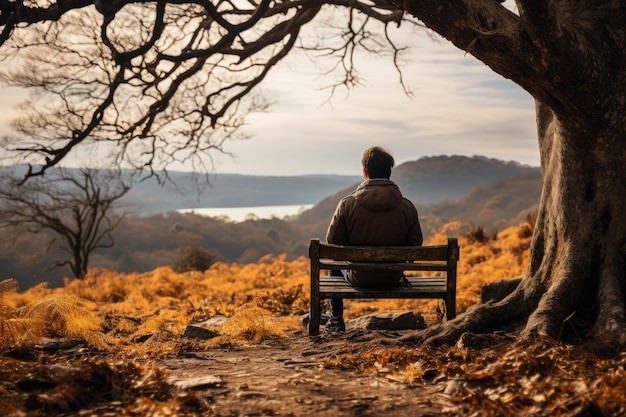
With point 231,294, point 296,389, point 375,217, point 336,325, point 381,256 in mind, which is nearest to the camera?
point 296,389

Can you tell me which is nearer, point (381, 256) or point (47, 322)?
point (381, 256)

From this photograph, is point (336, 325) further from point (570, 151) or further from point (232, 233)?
point (232, 233)

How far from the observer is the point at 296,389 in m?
3.94

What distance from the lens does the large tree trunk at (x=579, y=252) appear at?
16.4ft

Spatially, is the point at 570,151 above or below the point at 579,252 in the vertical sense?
above

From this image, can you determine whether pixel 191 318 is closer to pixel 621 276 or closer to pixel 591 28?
pixel 621 276

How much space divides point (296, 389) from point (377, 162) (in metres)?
3.06

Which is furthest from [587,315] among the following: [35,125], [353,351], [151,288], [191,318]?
[151,288]

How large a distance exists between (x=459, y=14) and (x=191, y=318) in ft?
21.0

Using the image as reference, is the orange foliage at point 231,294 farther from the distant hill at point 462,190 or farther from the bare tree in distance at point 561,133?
the distant hill at point 462,190

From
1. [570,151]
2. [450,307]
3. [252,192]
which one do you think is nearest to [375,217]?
[450,307]

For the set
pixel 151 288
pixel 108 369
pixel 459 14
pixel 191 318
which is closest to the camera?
pixel 108 369

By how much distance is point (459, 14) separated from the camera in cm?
465

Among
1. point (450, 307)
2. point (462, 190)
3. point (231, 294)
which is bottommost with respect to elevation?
point (231, 294)
